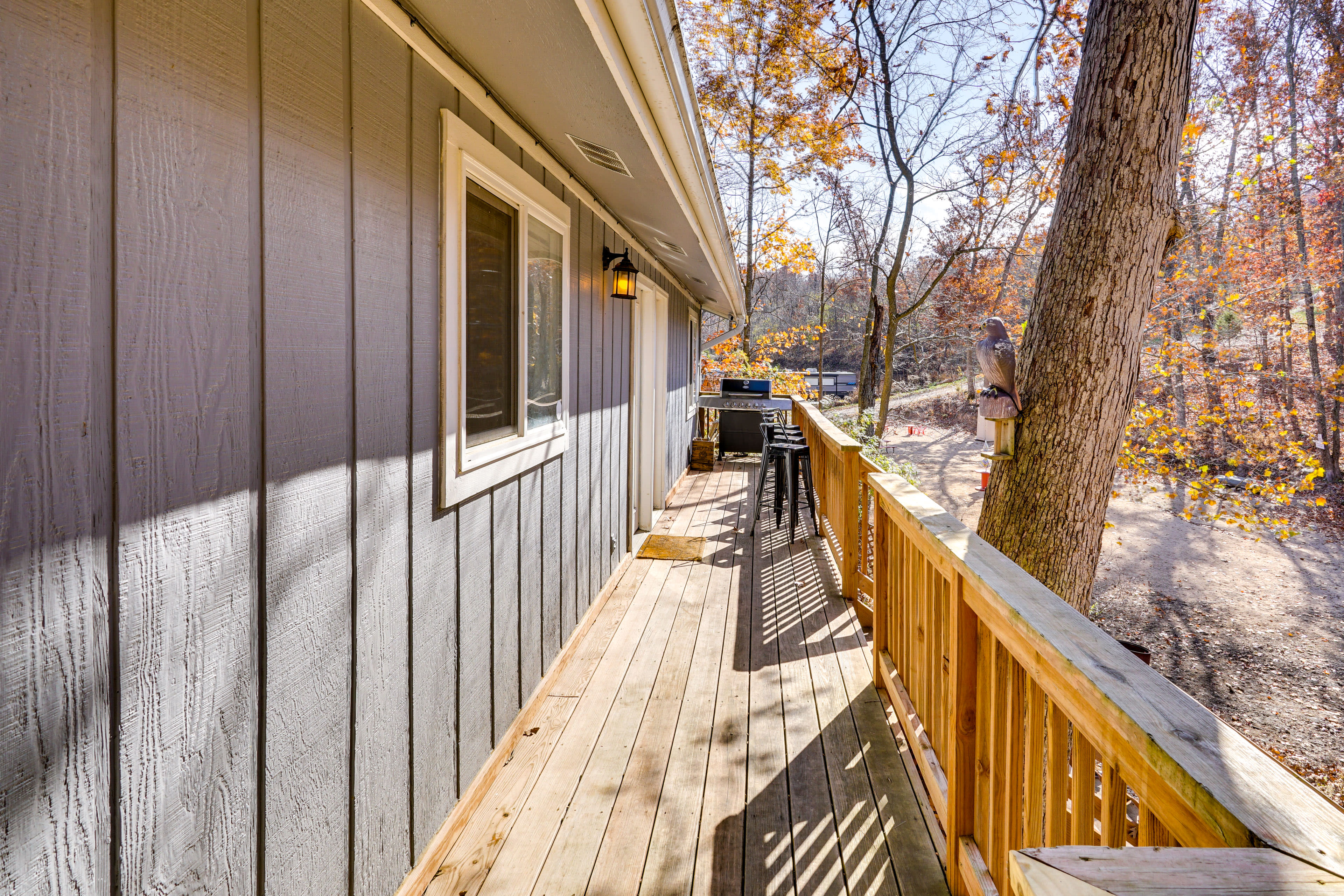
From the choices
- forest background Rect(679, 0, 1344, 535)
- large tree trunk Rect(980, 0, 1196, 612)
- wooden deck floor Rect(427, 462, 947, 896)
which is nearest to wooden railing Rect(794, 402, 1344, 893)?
wooden deck floor Rect(427, 462, 947, 896)

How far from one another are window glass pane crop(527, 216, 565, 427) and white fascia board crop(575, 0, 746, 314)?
55 centimetres

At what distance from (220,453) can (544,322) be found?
1.79 m

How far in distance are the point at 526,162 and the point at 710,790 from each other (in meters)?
2.26

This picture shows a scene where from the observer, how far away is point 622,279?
4062 mm

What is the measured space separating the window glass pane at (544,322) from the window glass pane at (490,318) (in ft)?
0.45

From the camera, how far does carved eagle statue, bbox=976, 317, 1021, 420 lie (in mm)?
3055

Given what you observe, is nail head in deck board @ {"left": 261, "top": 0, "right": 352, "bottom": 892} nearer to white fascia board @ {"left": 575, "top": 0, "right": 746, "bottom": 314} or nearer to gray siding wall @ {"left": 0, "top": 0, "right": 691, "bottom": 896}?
gray siding wall @ {"left": 0, "top": 0, "right": 691, "bottom": 896}

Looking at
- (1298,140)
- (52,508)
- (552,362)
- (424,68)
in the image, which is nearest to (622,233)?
(552,362)

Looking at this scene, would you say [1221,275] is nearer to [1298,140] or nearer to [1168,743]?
[1298,140]

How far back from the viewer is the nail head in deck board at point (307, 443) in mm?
1277

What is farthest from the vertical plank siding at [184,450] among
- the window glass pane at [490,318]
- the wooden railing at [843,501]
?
the wooden railing at [843,501]

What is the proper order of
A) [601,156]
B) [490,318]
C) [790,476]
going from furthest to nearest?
[790,476] < [601,156] < [490,318]

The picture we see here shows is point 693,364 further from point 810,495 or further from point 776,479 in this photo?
point 810,495

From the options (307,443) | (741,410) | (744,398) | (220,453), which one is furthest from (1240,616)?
(220,453)
